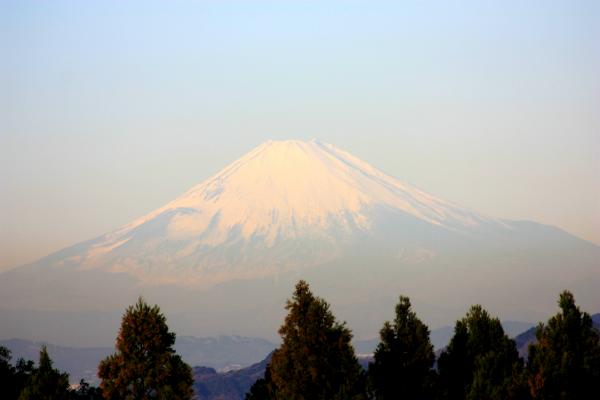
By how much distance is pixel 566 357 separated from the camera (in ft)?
185

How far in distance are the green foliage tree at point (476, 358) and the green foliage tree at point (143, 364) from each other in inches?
Answer: 529

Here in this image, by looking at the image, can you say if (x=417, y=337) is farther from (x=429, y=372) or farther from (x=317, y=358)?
(x=317, y=358)

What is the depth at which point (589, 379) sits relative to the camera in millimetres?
57062

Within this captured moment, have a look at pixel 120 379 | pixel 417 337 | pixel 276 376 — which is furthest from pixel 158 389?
pixel 417 337

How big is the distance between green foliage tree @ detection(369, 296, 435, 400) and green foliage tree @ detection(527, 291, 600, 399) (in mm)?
4498

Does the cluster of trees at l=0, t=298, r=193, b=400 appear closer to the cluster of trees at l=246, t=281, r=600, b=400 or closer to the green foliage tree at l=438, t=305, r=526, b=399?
the cluster of trees at l=246, t=281, r=600, b=400

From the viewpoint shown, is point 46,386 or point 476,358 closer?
point 46,386

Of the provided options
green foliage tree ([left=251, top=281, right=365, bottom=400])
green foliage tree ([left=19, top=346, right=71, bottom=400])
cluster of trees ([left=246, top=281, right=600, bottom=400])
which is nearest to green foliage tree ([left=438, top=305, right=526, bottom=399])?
cluster of trees ([left=246, top=281, right=600, bottom=400])

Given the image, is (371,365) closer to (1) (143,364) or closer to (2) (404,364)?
(2) (404,364)

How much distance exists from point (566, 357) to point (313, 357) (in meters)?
10.8

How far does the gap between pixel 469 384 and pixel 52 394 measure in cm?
1966

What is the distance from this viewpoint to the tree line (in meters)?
49.4

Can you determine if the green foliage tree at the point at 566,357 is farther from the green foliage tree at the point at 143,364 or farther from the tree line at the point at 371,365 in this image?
the green foliage tree at the point at 143,364

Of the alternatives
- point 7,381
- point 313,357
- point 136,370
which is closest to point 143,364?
point 136,370
